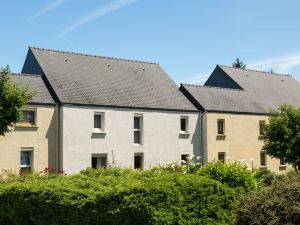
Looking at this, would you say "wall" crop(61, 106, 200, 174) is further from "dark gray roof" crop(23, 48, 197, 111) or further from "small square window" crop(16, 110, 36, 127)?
"small square window" crop(16, 110, 36, 127)

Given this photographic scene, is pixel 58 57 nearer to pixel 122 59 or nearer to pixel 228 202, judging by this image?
pixel 122 59

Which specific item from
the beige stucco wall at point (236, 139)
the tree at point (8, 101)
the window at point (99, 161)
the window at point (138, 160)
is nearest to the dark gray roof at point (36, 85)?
the window at point (99, 161)

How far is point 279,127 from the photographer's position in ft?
101

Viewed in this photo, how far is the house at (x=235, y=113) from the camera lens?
113ft

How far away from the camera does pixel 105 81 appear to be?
32281 millimetres

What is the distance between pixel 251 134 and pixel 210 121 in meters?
4.53

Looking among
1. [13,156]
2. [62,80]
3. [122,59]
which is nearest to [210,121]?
[122,59]

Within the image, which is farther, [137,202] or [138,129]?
[138,129]

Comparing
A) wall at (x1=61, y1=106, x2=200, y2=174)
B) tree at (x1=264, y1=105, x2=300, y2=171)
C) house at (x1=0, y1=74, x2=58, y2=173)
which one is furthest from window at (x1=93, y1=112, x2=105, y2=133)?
tree at (x1=264, y1=105, x2=300, y2=171)

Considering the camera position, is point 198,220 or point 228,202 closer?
point 198,220

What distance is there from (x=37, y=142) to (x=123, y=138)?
229 inches

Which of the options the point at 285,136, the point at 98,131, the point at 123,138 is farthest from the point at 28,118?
the point at 285,136

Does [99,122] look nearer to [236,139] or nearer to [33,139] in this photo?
[33,139]

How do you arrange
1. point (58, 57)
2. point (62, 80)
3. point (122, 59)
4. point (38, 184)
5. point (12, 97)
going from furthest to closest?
point (122, 59) < point (58, 57) < point (62, 80) < point (12, 97) < point (38, 184)
